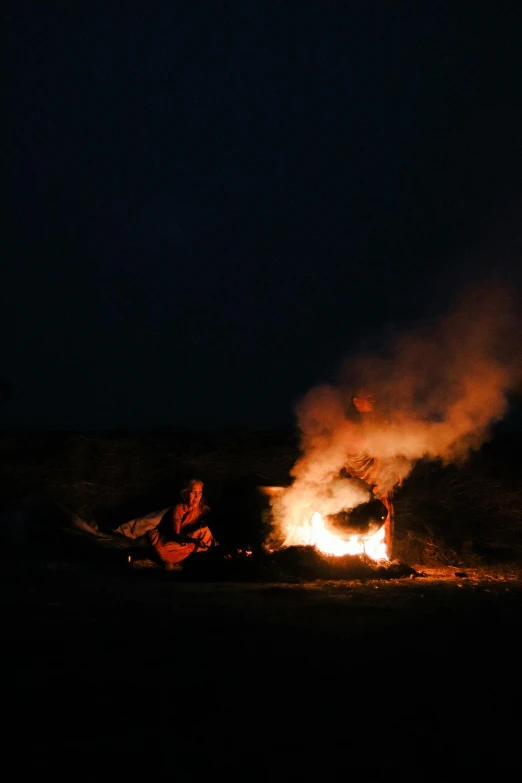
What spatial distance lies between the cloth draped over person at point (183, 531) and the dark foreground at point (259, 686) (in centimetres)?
290

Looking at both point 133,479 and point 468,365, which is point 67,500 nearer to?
point 133,479

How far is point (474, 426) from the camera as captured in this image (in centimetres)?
1139

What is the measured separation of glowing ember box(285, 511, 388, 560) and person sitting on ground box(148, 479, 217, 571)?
144cm

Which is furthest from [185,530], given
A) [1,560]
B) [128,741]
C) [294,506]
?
[128,741]

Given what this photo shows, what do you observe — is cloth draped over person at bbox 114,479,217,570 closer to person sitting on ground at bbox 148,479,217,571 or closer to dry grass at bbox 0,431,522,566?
person sitting on ground at bbox 148,479,217,571

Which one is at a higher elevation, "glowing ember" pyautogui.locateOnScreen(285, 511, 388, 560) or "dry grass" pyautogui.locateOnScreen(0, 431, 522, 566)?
"dry grass" pyautogui.locateOnScreen(0, 431, 522, 566)

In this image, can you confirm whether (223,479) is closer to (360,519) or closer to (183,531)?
(183,531)

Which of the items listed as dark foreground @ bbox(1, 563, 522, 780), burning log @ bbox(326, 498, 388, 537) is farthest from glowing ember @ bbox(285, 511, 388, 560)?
dark foreground @ bbox(1, 563, 522, 780)

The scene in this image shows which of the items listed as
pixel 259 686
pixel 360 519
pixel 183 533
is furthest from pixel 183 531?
pixel 259 686

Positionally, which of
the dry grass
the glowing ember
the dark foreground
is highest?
the dry grass

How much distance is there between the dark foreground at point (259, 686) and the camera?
8.98 ft

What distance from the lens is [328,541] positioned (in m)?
9.93

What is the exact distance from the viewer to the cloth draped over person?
9.80m

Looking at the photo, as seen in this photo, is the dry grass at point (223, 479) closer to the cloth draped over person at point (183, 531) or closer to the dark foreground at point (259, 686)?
the cloth draped over person at point (183, 531)
